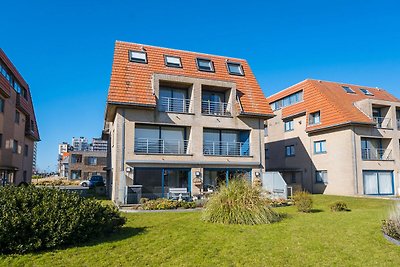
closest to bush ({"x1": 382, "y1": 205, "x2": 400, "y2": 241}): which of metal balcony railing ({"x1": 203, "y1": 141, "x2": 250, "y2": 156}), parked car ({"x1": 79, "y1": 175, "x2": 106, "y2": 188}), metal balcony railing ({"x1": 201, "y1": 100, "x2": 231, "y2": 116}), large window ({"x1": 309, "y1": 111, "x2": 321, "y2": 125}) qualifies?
metal balcony railing ({"x1": 203, "y1": 141, "x2": 250, "y2": 156})

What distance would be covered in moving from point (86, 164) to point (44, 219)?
57469mm

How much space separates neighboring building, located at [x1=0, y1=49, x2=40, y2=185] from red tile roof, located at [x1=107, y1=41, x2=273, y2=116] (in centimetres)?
790

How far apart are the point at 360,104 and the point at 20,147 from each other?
3041 centimetres

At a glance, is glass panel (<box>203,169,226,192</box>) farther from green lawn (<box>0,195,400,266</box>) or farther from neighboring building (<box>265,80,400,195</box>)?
green lawn (<box>0,195,400,266</box>)

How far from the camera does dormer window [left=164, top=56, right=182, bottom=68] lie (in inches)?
933

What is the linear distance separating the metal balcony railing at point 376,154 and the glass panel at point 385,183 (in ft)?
4.77

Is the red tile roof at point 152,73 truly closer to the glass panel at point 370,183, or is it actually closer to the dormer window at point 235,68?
the dormer window at point 235,68

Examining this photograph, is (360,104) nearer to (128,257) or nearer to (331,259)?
(331,259)

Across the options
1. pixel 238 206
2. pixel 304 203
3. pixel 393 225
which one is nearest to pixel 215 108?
pixel 304 203

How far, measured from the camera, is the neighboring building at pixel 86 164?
202 feet

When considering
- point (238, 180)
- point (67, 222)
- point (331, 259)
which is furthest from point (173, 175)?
point (331, 259)

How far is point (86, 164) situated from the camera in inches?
2441

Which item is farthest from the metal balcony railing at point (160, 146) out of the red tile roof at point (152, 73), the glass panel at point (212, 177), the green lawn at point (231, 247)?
the green lawn at point (231, 247)

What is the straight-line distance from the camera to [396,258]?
291 inches
